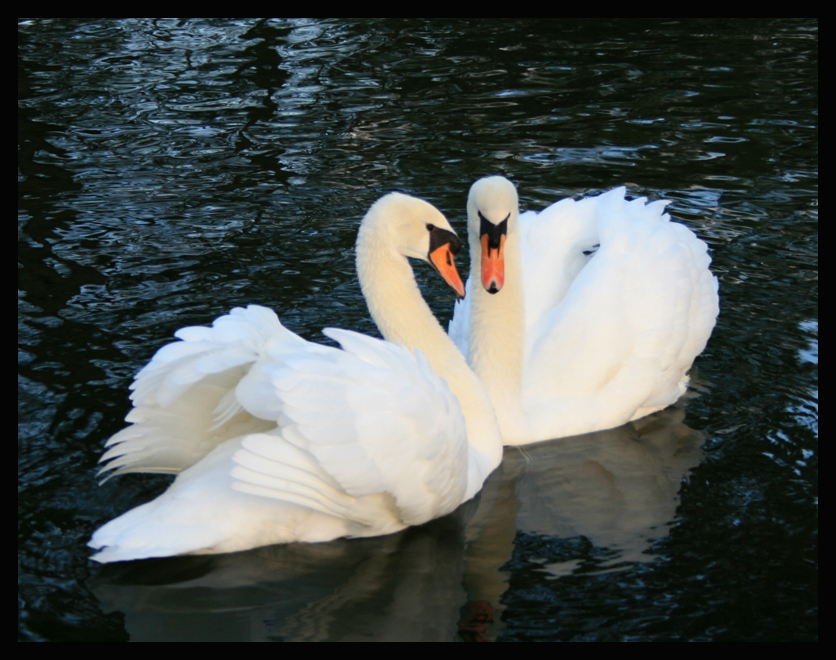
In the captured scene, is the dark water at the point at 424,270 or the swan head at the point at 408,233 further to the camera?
the swan head at the point at 408,233

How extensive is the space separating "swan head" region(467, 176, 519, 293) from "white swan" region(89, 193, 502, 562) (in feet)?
2.29

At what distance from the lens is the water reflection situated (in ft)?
15.2

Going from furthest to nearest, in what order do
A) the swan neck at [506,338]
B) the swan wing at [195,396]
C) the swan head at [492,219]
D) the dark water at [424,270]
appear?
1. the swan neck at [506,338]
2. the swan head at [492,219]
3. the swan wing at [195,396]
4. the dark water at [424,270]

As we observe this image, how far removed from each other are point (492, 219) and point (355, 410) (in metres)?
1.51

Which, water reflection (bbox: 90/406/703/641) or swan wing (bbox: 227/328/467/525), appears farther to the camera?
swan wing (bbox: 227/328/467/525)

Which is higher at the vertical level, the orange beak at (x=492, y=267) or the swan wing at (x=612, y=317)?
the orange beak at (x=492, y=267)

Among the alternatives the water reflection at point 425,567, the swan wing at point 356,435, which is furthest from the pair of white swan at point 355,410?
the water reflection at point 425,567

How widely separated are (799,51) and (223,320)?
32.8 feet

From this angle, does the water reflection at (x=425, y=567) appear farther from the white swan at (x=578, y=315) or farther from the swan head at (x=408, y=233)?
the swan head at (x=408, y=233)

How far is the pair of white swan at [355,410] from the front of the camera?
4805mm

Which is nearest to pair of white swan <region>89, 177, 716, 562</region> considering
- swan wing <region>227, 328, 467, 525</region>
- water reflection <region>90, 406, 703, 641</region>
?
swan wing <region>227, 328, 467, 525</region>

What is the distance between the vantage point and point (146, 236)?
8.85m

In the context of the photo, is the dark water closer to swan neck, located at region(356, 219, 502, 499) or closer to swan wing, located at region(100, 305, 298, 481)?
swan neck, located at region(356, 219, 502, 499)

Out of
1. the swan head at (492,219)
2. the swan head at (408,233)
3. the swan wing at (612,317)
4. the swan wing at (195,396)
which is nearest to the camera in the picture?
the swan wing at (195,396)
